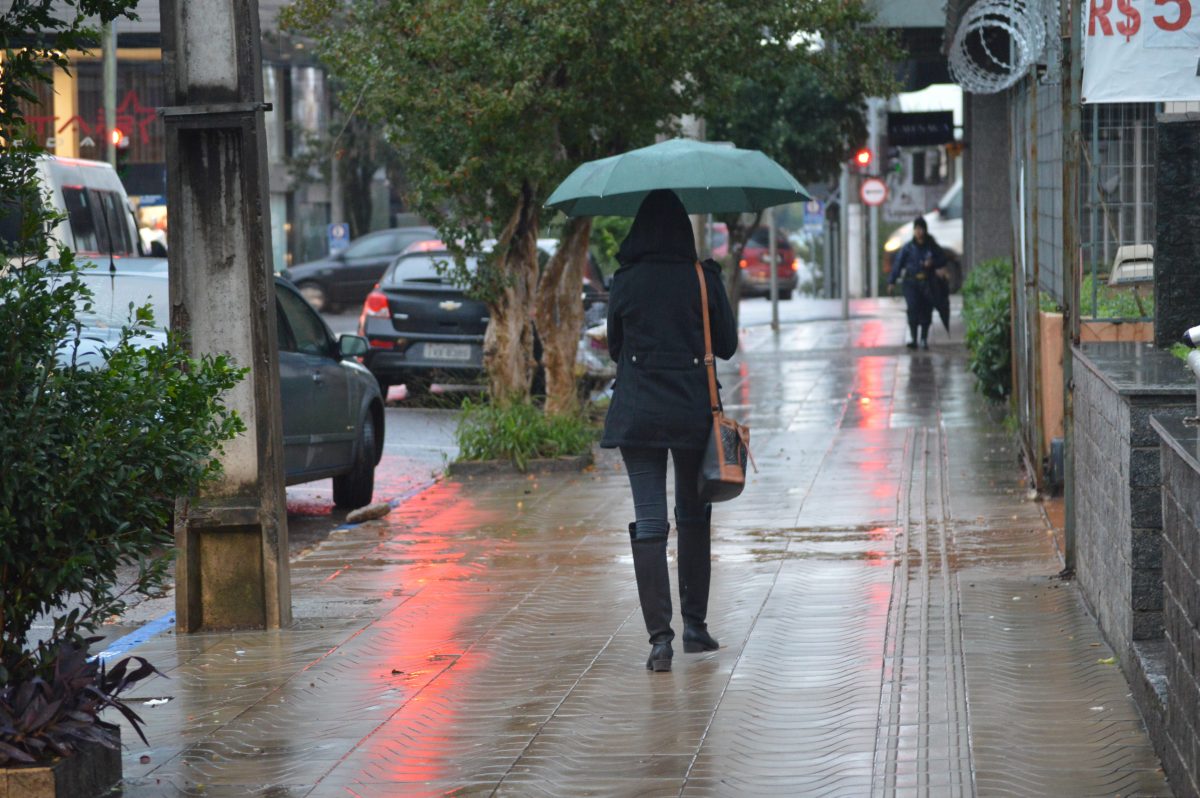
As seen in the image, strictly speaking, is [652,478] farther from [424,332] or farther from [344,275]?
[344,275]

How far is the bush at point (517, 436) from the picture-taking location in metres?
13.3

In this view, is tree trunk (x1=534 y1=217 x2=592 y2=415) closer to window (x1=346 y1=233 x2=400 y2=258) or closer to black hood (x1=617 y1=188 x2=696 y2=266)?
black hood (x1=617 y1=188 x2=696 y2=266)

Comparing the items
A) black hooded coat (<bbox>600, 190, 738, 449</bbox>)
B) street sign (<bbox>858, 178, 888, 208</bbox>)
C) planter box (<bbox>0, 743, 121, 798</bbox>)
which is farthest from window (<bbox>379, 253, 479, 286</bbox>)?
street sign (<bbox>858, 178, 888, 208</bbox>)

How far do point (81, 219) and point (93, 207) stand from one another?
40cm

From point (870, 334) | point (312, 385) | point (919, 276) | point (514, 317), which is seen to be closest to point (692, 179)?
point (312, 385)

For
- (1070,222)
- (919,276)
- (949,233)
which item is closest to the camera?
(1070,222)

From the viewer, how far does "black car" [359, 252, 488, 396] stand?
61.8 ft

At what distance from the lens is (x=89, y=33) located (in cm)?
548

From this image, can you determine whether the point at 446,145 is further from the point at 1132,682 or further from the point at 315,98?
the point at 315,98

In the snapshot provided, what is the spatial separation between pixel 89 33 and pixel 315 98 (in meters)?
47.3

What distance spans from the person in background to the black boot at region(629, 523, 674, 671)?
17.5m

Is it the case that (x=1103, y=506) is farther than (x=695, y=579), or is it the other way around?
(x=695, y=579)

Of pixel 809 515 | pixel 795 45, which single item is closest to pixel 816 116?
pixel 795 45

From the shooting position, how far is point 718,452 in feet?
22.6
